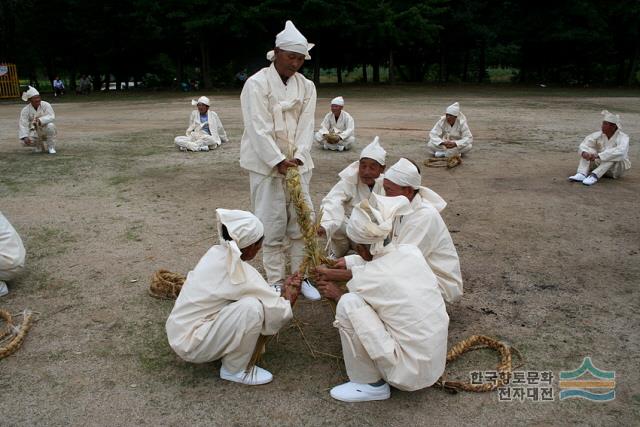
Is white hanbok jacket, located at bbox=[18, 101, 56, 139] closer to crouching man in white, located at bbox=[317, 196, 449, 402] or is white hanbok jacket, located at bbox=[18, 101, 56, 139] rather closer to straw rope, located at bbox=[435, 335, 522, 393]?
crouching man in white, located at bbox=[317, 196, 449, 402]

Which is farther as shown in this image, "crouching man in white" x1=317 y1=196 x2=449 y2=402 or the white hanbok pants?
the white hanbok pants

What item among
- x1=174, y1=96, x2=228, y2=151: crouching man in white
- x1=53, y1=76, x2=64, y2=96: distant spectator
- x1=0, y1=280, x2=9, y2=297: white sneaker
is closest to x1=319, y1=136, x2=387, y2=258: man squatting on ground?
x1=0, y1=280, x2=9, y2=297: white sneaker

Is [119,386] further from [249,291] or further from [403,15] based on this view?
[403,15]

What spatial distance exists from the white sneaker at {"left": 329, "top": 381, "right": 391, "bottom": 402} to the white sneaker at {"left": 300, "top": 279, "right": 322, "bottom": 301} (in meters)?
1.45

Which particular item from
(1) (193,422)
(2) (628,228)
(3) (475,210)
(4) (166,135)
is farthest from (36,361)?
(4) (166,135)

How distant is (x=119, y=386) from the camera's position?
11.5 feet

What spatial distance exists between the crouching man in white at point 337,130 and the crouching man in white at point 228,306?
8089 mm

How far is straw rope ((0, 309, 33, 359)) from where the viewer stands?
12.6 ft

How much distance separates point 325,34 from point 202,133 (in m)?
21.5

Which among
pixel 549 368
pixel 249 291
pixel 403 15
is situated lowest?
pixel 549 368

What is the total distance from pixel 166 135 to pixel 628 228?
10.8m

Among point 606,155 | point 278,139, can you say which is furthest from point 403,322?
point 606,155

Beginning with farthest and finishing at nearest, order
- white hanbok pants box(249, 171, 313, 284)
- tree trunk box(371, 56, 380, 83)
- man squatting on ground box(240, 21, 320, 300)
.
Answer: tree trunk box(371, 56, 380, 83)
white hanbok pants box(249, 171, 313, 284)
man squatting on ground box(240, 21, 320, 300)

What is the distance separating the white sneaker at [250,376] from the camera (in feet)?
11.4
